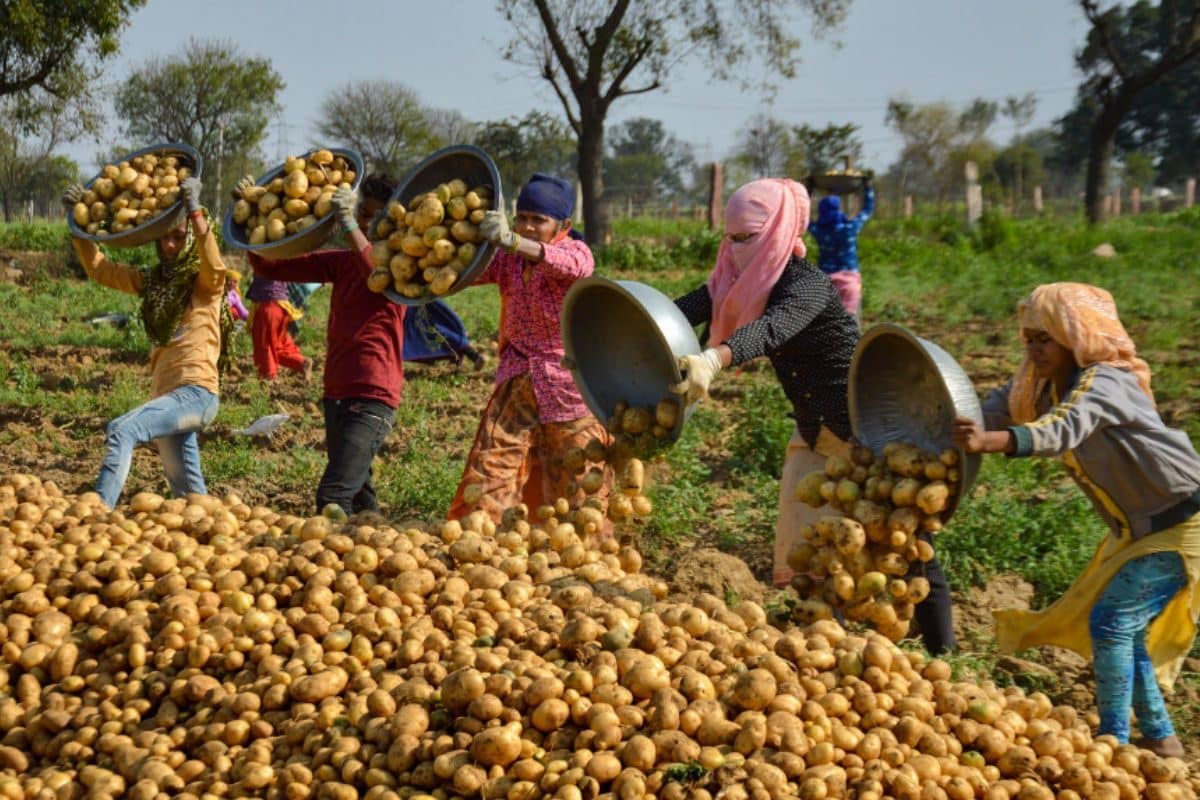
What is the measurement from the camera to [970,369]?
356 inches

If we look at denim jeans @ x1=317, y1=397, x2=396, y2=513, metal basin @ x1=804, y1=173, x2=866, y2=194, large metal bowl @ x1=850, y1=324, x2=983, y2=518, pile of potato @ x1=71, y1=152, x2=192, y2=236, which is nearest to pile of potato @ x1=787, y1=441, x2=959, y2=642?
large metal bowl @ x1=850, y1=324, x2=983, y2=518

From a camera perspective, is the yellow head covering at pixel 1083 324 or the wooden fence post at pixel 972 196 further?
the wooden fence post at pixel 972 196

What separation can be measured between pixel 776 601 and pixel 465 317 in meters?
7.80

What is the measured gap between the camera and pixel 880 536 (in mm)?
3131

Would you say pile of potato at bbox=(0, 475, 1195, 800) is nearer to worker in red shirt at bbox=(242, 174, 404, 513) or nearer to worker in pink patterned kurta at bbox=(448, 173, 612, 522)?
worker in pink patterned kurta at bbox=(448, 173, 612, 522)

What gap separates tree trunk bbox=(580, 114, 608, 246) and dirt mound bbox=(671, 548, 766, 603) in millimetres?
13611

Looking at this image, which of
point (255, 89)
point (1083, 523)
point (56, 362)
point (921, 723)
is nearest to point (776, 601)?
point (1083, 523)

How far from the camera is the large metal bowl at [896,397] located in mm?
3186

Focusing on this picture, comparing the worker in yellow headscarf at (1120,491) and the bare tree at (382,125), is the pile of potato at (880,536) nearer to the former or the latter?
the worker in yellow headscarf at (1120,491)

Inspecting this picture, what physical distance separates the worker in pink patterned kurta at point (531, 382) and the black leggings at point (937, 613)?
121 cm

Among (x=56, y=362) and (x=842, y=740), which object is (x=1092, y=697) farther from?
(x=56, y=362)

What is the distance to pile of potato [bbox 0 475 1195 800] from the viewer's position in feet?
7.68

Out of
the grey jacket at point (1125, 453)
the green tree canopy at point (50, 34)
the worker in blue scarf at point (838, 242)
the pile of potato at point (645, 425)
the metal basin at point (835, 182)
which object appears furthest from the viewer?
the green tree canopy at point (50, 34)

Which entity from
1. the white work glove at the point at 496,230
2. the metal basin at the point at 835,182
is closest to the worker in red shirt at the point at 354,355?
the white work glove at the point at 496,230
